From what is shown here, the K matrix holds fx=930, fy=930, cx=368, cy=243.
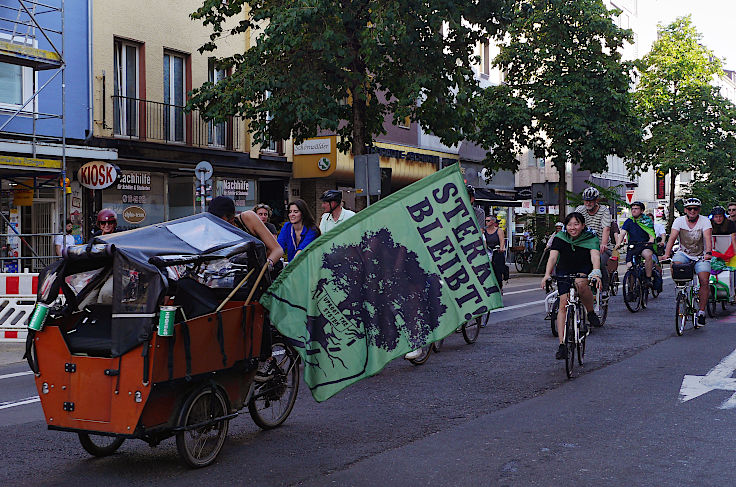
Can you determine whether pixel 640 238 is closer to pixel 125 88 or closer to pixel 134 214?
pixel 134 214

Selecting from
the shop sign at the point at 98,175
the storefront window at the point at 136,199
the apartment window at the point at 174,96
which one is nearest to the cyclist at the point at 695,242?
the shop sign at the point at 98,175

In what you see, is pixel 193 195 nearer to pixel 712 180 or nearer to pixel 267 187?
A: pixel 267 187

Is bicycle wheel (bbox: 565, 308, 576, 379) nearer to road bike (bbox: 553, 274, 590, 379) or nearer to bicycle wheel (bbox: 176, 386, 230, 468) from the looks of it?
road bike (bbox: 553, 274, 590, 379)

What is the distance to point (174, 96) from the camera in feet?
77.8

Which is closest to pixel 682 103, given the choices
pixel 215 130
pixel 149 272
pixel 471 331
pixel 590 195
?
pixel 215 130

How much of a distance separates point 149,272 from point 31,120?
1556 cm

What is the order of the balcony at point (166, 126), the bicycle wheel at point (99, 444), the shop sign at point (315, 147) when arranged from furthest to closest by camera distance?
the shop sign at point (315, 147), the balcony at point (166, 126), the bicycle wheel at point (99, 444)

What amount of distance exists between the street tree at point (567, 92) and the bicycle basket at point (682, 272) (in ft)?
56.2

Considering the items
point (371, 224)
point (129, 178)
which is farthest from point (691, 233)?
point (129, 178)

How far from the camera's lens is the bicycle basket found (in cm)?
1309

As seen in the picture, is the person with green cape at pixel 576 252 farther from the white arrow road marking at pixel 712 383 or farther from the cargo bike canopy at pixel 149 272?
the cargo bike canopy at pixel 149 272

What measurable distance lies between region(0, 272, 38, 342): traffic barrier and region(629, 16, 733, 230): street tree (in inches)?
1467

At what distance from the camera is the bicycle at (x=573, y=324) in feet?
30.0

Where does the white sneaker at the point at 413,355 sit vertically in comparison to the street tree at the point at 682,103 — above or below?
below
